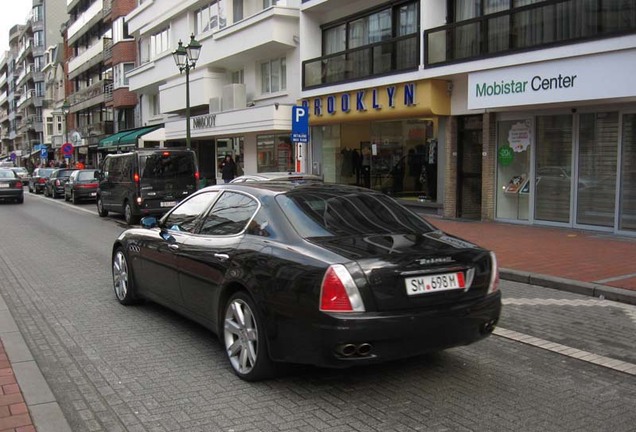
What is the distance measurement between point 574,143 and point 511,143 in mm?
1786

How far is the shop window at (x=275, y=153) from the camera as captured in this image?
925 inches

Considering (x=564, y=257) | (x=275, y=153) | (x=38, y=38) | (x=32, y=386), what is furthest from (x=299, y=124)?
(x=38, y=38)

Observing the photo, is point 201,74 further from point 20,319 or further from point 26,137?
point 26,137

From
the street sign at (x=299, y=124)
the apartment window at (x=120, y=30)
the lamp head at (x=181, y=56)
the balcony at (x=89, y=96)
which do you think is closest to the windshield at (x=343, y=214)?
the street sign at (x=299, y=124)

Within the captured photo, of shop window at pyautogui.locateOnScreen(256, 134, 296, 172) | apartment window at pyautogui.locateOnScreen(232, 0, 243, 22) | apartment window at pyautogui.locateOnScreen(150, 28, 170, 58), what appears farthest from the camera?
apartment window at pyautogui.locateOnScreen(150, 28, 170, 58)

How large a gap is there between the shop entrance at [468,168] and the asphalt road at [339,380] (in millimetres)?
9094

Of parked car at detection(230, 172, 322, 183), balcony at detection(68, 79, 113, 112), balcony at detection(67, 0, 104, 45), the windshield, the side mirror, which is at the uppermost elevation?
balcony at detection(67, 0, 104, 45)

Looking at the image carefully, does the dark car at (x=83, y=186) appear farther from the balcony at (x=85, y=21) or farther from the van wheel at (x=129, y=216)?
the balcony at (x=85, y=21)

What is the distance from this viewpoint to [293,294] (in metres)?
4.19

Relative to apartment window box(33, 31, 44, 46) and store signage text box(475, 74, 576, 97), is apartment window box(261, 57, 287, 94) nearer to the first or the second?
store signage text box(475, 74, 576, 97)

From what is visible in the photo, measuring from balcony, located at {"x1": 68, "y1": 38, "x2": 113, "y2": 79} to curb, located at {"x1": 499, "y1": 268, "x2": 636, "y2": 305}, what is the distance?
135 ft

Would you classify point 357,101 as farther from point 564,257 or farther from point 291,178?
point 291,178

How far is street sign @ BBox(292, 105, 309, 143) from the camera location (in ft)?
52.0

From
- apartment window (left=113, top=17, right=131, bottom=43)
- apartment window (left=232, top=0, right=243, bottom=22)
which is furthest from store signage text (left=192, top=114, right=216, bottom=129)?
apartment window (left=113, top=17, right=131, bottom=43)
